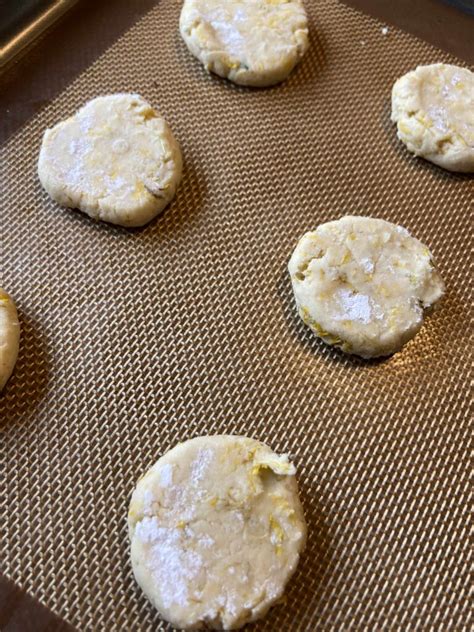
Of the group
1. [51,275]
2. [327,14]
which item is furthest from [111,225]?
[327,14]

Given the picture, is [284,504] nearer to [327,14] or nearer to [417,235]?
[417,235]

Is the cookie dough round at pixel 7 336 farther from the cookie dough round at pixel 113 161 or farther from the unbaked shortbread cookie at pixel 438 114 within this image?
the unbaked shortbread cookie at pixel 438 114

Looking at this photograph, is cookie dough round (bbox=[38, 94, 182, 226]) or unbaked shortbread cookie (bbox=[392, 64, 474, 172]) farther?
unbaked shortbread cookie (bbox=[392, 64, 474, 172])

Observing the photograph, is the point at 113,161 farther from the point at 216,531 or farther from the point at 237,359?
the point at 216,531

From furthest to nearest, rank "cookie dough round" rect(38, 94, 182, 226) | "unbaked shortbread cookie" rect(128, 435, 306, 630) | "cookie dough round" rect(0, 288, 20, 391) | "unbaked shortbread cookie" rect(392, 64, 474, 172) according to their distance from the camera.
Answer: "unbaked shortbread cookie" rect(392, 64, 474, 172) < "cookie dough round" rect(38, 94, 182, 226) < "cookie dough round" rect(0, 288, 20, 391) < "unbaked shortbread cookie" rect(128, 435, 306, 630)

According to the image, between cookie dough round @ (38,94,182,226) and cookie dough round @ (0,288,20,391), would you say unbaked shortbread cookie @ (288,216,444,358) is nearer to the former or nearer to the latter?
cookie dough round @ (38,94,182,226)

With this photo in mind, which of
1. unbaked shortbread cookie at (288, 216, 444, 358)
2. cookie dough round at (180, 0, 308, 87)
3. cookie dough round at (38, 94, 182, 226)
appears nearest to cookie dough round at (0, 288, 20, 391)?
cookie dough round at (38, 94, 182, 226)
